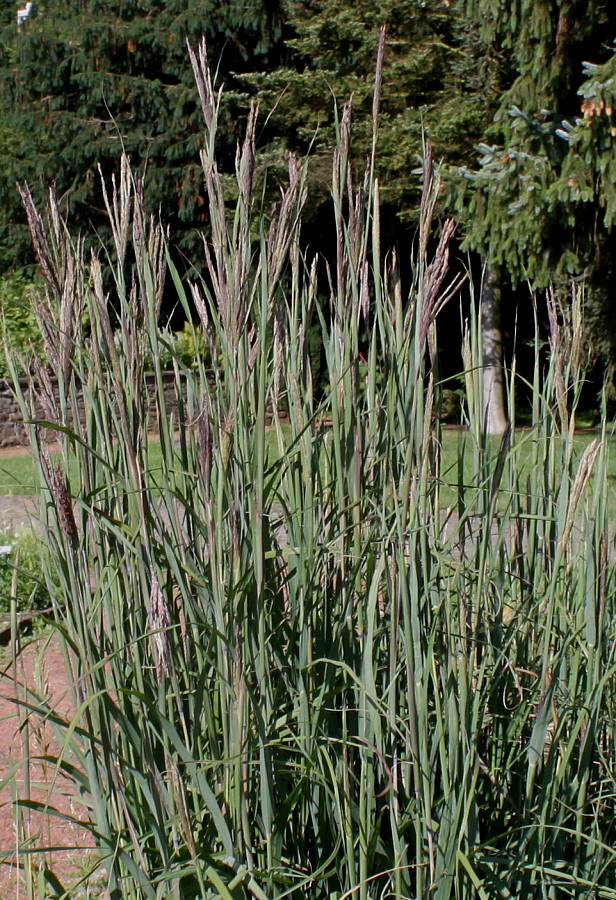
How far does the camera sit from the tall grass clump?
1.16 m

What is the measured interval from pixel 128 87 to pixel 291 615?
17991mm

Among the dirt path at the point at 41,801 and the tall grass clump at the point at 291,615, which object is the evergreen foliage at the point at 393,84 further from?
the tall grass clump at the point at 291,615

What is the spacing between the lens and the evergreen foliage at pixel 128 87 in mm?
17047

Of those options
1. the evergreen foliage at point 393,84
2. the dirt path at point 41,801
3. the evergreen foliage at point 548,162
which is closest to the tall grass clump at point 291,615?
the dirt path at point 41,801

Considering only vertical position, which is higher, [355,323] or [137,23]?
[137,23]

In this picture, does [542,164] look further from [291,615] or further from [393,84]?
[291,615]

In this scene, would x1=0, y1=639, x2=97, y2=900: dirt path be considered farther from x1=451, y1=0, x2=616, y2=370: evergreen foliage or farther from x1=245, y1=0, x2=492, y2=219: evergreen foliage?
x1=245, y1=0, x2=492, y2=219: evergreen foliage

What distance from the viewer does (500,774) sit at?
1.55 m

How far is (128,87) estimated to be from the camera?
17562mm

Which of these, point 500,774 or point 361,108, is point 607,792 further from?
point 361,108

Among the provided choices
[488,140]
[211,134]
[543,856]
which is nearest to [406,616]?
[543,856]

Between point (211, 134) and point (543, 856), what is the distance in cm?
114

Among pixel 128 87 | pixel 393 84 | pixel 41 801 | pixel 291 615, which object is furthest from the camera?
pixel 128 87

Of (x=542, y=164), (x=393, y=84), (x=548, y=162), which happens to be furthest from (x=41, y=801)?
(x=393, y=84)
